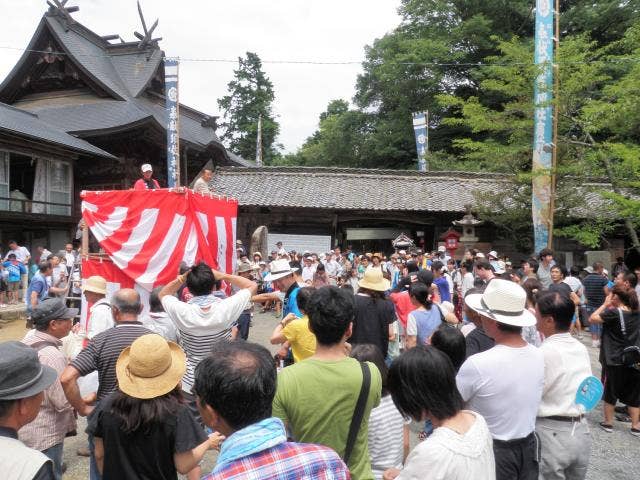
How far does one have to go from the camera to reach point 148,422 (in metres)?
1.95

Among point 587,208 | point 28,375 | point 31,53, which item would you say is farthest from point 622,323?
point 31,53

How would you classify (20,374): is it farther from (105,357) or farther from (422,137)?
(422,137)

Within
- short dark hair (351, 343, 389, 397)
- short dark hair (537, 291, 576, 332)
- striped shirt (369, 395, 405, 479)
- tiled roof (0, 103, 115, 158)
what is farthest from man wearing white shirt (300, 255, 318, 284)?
striped shirt (369, 395, 405, 479)

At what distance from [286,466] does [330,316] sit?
0.86 m

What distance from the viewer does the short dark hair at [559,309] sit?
2582mm

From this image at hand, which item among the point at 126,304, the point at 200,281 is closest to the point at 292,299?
the point at 200,281

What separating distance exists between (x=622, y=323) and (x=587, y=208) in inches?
421

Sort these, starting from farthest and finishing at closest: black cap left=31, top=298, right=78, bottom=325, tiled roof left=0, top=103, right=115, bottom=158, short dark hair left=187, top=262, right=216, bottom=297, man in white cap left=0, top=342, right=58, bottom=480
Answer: tiled roof left=0, top=103, right=115, bottom=158
short dark hair left=187, top=262, right=216, bottom=297
black cap left=31, top=298, right=78, bottom=325
man in white cap left=0, top=342, right=58, bottom=480

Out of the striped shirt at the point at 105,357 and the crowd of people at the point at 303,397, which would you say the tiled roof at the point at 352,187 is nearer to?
the crowd of people at the point at 303,397

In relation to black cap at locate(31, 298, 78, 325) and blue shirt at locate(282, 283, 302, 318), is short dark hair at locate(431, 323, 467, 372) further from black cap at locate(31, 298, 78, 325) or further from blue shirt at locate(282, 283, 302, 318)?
black cap at locate(31, 298, 78, 325)

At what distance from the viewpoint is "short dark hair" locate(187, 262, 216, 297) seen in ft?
10.6

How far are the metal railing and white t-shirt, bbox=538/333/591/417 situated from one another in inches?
591

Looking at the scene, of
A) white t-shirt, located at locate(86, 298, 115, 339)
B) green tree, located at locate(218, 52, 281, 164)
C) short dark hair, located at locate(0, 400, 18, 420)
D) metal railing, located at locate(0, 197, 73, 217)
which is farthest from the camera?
green tree, located at locate(218, 52, 281, 164)

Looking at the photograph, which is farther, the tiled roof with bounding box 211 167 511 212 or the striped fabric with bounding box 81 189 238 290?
the tiled roof with bounding box 211 167 511 212
